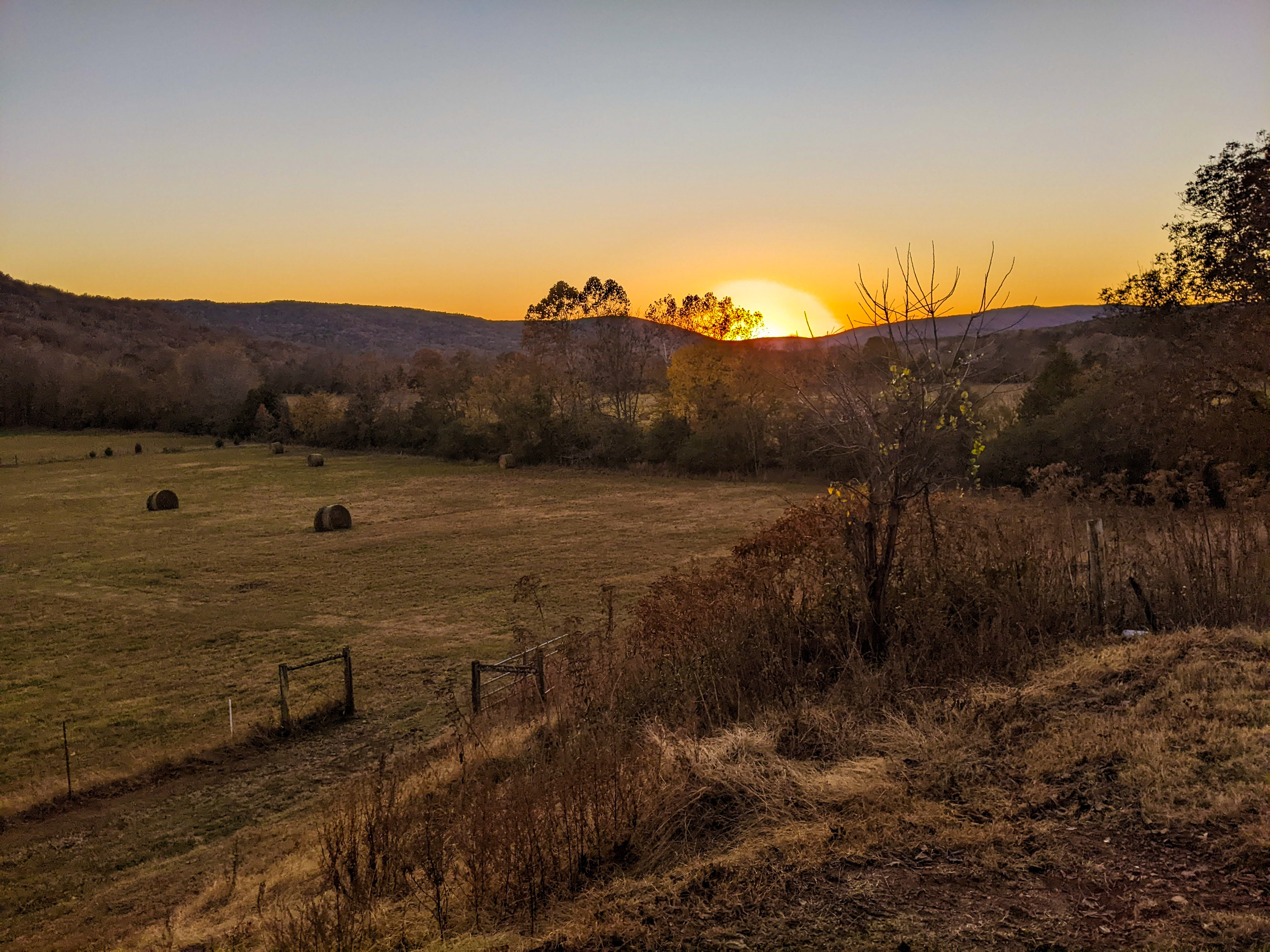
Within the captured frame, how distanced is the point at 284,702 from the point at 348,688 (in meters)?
1.09

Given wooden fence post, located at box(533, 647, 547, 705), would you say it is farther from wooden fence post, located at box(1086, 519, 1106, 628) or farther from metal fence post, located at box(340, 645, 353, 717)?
wooden fence post, located at box(1086, 519, 1106, 628)

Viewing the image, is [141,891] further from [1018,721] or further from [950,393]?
[950,393]

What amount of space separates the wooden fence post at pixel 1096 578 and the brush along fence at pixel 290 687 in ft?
34.9

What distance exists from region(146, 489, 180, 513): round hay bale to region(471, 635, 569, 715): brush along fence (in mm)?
30113

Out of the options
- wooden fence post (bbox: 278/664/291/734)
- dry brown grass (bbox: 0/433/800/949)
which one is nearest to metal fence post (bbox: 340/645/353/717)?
dry brown grass (bbox: 0/433/800/949)

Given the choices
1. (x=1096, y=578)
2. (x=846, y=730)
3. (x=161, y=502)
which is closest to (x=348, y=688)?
(x=846, y=730)

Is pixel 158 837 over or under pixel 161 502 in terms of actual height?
under

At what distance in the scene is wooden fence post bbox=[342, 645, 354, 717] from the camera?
43.9ft

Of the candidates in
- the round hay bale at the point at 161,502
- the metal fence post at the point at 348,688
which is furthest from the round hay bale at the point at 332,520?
the metal fence post at the point at 348,688

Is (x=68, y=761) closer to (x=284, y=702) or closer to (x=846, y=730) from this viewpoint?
(x=284, y=702)

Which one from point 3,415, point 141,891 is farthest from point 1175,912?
point 3,415

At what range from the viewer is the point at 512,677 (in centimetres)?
1427

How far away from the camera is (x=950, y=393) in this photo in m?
7.92

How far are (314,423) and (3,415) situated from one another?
48.7 metres
